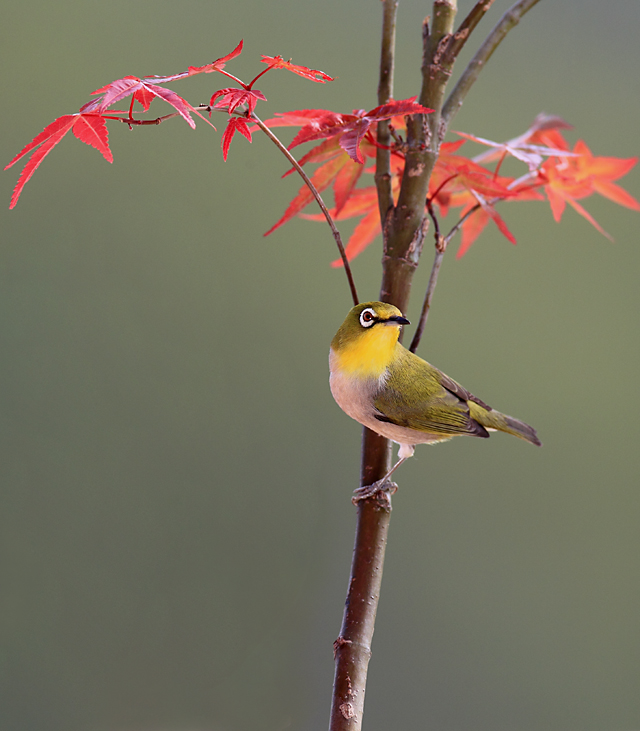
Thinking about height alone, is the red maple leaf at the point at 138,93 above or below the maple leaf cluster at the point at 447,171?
below

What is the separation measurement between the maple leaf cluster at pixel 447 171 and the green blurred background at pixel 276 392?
0.78 m

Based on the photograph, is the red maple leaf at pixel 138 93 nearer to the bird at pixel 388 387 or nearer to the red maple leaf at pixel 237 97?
the red maple leaf at pixel 237 97

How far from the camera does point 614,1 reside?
5.63ft

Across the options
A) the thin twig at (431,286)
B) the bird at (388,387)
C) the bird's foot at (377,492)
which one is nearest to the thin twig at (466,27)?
the thin twig at (431,286)

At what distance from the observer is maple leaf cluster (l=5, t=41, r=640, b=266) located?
490mm

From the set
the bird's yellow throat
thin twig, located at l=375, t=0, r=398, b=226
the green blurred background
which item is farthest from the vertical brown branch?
the green blurred background

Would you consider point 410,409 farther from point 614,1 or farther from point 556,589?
point 614,1

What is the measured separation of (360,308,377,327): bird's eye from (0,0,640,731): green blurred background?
3.37 feet

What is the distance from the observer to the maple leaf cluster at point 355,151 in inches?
19.3

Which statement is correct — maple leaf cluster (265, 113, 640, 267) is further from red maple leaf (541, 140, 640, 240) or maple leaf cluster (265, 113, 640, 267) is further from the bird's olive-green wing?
the bird's olive-green wing

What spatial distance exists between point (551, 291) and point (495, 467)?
19.1 inches

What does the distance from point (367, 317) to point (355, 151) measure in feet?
0.48

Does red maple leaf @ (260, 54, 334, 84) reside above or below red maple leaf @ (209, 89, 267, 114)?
above

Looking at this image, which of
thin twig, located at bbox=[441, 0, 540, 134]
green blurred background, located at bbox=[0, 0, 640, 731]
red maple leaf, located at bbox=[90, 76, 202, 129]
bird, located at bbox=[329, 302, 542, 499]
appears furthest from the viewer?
green blurred background, located at bbox=[0, 0, 640, 731]
